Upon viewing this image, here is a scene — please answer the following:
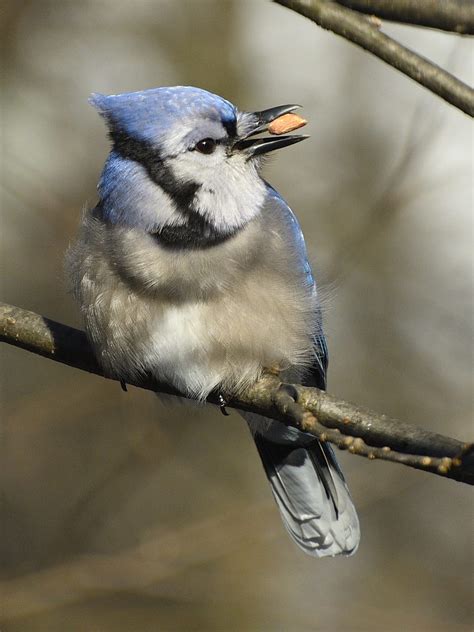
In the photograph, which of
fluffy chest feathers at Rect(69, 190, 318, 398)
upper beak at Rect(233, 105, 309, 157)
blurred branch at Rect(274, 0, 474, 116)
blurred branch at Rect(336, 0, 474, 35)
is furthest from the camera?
upper beak at Rect(233, 105, 309, 157)

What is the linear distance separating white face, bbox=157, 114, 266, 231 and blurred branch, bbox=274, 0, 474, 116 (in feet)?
3.42

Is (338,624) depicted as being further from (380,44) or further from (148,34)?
(148,34)

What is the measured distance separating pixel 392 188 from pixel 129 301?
309cm

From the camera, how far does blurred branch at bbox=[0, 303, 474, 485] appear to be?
2.31m

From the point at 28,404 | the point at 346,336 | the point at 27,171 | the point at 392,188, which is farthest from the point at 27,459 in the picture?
the point at 392,188

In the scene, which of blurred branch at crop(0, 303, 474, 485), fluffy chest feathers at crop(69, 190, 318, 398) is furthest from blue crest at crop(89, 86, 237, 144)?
blurred branch at crop(0, 303, 474, 485)

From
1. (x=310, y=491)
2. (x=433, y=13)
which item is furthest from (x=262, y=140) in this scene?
(x=310, y=491)

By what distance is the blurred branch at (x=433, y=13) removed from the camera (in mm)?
2283

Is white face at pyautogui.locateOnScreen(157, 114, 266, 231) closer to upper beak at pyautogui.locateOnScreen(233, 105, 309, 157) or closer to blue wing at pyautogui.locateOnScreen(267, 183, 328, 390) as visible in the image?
upper beak at pyautogui.locateOnScreen(233, 105, 309, 157)

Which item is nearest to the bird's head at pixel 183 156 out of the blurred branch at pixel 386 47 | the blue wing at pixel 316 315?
the blue wing at pixel 316 315

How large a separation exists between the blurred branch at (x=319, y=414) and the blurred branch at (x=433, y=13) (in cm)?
95

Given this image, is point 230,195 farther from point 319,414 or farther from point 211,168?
point 319,414

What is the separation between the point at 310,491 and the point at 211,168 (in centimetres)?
149

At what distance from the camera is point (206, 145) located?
3533mm
